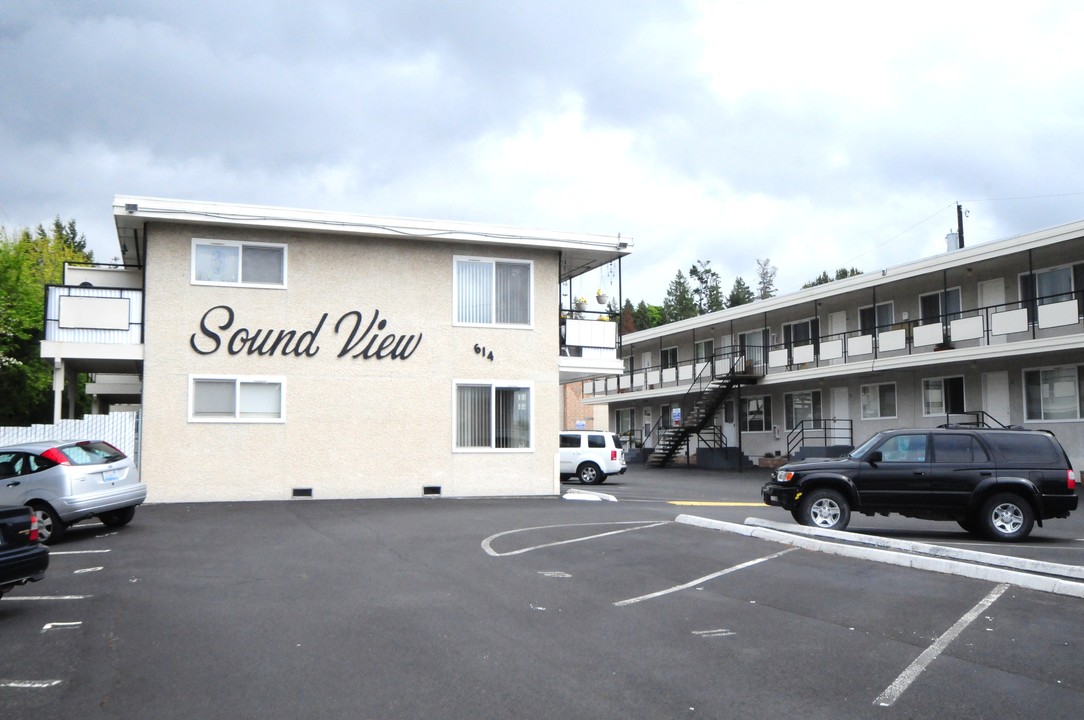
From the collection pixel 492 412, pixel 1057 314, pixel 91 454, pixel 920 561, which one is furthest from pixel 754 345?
pixel 91 454

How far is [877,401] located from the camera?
3419 centimetres

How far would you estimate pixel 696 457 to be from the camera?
4231cm

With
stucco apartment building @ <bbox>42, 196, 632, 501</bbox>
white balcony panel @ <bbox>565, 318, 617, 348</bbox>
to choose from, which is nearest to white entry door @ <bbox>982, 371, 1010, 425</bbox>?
white balcony panel @ <bbox>565, 318, 617, 348</bbox>

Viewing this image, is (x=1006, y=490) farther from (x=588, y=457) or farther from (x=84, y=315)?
(x=84, y=315)

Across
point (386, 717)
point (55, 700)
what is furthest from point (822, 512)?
point (55, 700)

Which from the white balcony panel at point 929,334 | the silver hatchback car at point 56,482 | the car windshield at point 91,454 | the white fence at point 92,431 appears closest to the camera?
the silver hatchback car at point 56,482

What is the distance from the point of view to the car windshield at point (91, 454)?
1385cm

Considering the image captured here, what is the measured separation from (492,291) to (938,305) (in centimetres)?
1757

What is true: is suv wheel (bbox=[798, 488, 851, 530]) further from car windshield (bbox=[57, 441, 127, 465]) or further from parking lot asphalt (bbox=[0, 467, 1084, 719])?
car windshield (bbox=[57, 441, 127, 465])

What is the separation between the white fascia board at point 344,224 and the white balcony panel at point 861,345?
13.7 metres

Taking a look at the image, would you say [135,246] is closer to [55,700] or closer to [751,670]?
[55,700]

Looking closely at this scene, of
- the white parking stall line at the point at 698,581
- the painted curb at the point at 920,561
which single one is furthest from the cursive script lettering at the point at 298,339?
the white parking stall line at the point at 698,581

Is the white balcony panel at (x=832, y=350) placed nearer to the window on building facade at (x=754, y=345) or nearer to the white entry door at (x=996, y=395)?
the window on building facade at (x=754, y=345)

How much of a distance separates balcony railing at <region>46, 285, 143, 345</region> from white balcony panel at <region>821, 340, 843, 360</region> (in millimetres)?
24045
